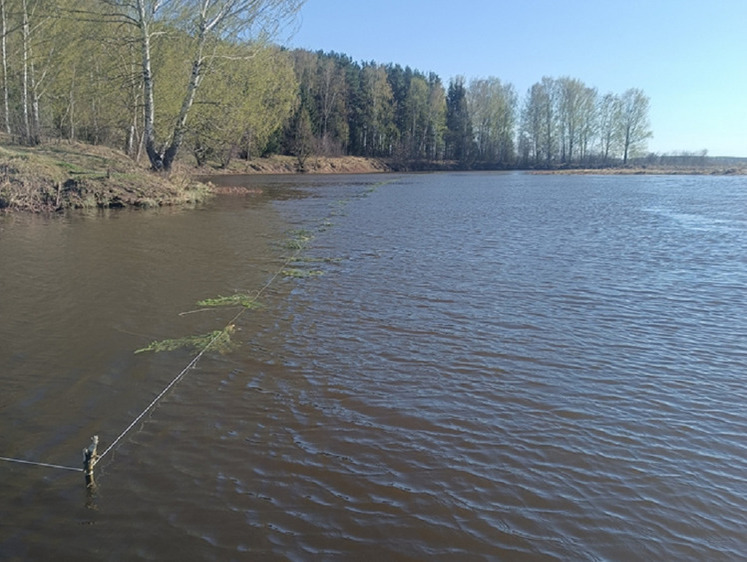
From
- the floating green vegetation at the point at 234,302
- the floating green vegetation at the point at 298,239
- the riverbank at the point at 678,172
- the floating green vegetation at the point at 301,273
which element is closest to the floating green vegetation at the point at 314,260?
the floating green vegetation at the point at 301,273

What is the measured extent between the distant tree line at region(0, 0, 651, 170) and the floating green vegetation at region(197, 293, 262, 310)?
18.0 m

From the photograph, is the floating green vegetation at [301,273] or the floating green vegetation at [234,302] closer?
the floating green vegetation at [234,302]

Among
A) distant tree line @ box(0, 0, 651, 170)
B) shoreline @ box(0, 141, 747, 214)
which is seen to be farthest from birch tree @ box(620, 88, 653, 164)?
shoreline @ box(0, 141, 747, 214)

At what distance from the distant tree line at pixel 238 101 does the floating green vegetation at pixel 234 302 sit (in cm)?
1800

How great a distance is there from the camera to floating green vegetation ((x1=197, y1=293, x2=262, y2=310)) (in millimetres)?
8242

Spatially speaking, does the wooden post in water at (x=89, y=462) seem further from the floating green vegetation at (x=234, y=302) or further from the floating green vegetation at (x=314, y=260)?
the floating green vegetation at (x=314, y=260)

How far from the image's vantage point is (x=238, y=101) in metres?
32.4

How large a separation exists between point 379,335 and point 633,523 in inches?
158

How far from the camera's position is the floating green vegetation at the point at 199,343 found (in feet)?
21.2

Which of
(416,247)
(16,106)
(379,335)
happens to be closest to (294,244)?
(416,247)

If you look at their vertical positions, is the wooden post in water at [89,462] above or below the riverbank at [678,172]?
below

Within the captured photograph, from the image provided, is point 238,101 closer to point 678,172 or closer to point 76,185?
point 76,185

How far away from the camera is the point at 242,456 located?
4289 mm

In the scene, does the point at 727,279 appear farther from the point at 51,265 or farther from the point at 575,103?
the point at 575,103
